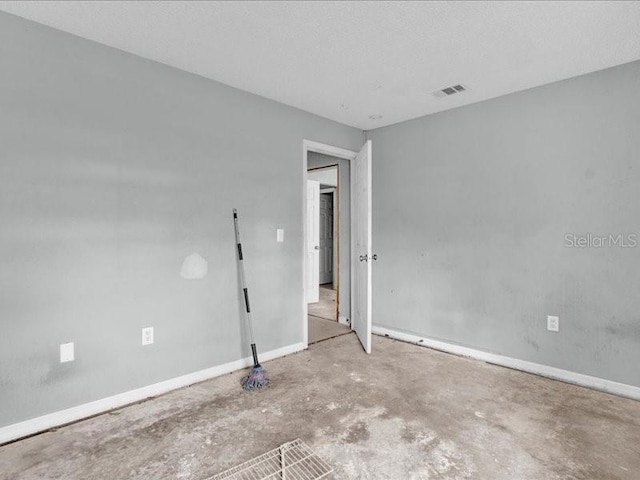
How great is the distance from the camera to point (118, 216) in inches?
91.1

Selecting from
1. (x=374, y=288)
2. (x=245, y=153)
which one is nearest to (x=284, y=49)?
(x=245, y=153)

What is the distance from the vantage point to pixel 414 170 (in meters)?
3.70

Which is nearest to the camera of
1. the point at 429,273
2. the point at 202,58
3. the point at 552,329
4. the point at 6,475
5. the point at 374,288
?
the point at 6,475

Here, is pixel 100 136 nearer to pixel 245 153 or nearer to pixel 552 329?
pixel 245 153

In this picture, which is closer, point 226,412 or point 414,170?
point 226,412

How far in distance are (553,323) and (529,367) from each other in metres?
0.43

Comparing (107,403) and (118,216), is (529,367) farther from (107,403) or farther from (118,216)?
(118,216)

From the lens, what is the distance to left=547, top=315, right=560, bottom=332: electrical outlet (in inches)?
110

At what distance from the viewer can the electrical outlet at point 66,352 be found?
212 centimetres

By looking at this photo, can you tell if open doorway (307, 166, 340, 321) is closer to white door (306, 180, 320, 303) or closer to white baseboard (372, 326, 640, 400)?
white door (306, 180, 320, 303)

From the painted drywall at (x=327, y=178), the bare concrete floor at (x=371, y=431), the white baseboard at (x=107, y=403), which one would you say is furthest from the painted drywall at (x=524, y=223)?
the painted drywall at (x=327, y=178)

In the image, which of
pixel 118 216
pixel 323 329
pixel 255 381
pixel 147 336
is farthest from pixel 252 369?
pixel 323 329

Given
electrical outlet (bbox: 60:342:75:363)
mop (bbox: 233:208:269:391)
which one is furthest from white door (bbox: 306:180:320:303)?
electrical outlet (bbox: 60:342:75:363)

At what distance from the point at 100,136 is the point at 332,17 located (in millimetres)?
1627
